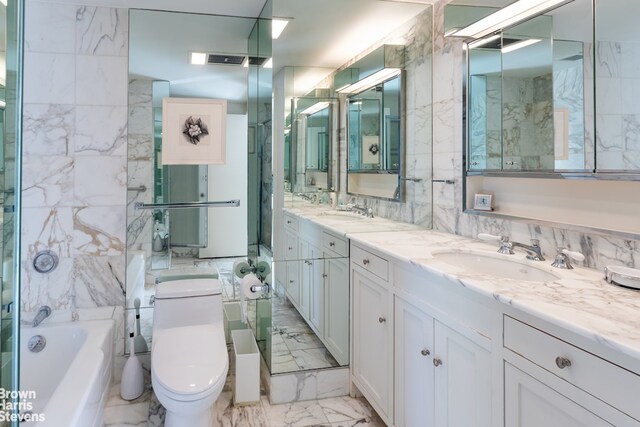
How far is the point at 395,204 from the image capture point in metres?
3.00

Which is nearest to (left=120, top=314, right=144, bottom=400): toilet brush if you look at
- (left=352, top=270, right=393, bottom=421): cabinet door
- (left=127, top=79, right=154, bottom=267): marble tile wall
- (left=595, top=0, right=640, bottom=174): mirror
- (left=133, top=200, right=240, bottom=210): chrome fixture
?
(left=127, top=79, right=154, bottom=267): marble tile wall

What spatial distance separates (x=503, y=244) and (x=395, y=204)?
1.11 meters

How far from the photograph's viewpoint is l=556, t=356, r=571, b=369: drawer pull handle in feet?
3.56

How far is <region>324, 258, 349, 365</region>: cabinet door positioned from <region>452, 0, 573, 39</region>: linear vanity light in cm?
141

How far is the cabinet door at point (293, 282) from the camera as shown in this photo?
2.69 meters

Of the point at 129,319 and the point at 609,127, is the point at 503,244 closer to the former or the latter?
the point at 609,127

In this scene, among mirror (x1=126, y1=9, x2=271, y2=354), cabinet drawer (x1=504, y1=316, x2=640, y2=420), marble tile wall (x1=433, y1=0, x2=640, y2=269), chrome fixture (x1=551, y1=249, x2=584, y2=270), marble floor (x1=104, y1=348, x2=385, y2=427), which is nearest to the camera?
cabinet drawer (x1=504, y1=316, x2=640, y2=420)

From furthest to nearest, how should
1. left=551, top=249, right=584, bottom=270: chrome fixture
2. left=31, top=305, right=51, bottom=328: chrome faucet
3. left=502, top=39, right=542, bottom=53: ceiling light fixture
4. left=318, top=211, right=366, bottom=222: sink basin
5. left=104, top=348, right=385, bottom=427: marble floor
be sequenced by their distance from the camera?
left=318, top=211, right=366, bottom=222: sink basin < left=31, top=305, right=51, bottom=328: chrome faucet < left=104, top=348, right=385, bottom=427: marble floor < left=502, top=39, right=542, bottom=53: ceiling light fixture < left=551, top=249, right=584, bottom=270: chrome fixture

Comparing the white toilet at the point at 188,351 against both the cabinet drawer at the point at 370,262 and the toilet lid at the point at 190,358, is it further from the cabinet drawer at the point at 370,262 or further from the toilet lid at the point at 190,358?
the cabinet drawer at the point at 370,262

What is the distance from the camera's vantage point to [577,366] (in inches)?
41.9

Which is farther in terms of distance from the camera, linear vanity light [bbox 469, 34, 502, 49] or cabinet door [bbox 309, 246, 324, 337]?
cabinet door [bbox 309, 246, 324, 337]

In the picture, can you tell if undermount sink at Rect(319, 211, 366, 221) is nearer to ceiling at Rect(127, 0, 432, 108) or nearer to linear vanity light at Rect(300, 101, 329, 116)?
linear vanity light at Rect(300, 101, 329, 116)

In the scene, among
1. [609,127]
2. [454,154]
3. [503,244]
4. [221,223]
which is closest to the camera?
[609,127]

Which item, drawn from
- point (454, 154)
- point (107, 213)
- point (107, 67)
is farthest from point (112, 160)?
point (454, 154)
